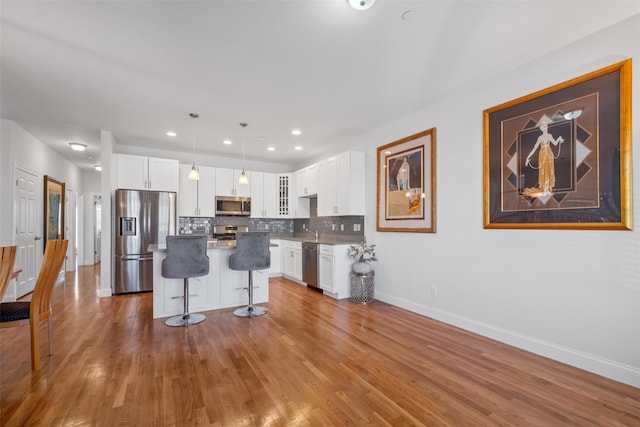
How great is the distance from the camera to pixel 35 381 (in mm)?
2213

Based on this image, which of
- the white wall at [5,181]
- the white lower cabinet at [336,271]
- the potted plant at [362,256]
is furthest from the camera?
the white lower cabinet at [336,271]

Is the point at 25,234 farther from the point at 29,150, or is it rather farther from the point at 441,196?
the point at 441,196

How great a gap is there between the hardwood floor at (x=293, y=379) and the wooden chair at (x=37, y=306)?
0.87 ft

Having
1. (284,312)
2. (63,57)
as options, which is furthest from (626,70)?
(63,57)

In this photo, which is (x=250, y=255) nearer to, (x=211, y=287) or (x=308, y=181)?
(x=211, y=287)

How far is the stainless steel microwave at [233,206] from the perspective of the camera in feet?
20.3

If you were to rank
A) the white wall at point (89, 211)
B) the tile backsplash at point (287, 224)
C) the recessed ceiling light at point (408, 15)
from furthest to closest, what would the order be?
the white wall at point (89, 211) → the tile backsplash at point (287, 224) → the recessed ceiling light at point (408, 15)

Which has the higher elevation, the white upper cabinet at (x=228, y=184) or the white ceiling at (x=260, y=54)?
the white ceiling at (x=260, y=54)

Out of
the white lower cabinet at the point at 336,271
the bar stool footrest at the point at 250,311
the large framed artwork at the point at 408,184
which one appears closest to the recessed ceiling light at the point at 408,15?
the large framed artwork at the point at 408,184

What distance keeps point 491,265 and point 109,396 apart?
138 inches

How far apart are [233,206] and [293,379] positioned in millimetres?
4607

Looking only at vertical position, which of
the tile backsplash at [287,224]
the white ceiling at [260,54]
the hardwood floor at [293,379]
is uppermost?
the white ceiling at [260,54]

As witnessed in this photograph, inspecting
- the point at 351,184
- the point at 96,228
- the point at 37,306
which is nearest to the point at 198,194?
the point at 351,184

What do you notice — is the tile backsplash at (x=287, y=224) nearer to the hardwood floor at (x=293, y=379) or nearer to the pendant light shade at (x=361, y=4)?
the hardwood floor at (x=293, y=379)
